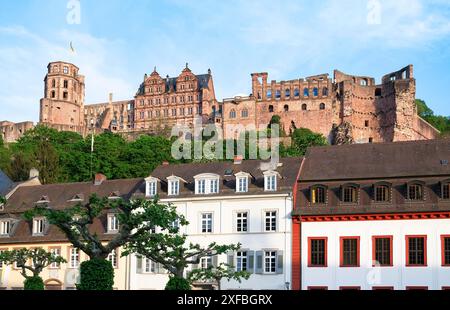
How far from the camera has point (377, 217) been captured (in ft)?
160

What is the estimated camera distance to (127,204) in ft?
107

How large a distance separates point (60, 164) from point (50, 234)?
34792 mm

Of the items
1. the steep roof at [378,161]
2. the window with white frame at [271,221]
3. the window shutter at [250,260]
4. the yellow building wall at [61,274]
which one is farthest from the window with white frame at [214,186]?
the yellow building wall at [61,274]

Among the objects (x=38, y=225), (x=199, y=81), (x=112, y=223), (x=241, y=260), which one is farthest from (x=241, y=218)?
(x=199, y=81)

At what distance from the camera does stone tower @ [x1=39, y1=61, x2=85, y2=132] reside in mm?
178375

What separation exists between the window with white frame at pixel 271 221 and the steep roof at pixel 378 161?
10.9 ft

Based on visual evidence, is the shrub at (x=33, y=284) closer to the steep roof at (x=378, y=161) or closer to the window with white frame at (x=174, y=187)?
the window with white frame at (x=174, y=187)

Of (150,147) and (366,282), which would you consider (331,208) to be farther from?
(150,147)

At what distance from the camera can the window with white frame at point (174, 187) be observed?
5519cm

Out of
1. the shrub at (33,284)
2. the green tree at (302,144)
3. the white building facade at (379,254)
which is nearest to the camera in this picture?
the shrub at (33,284)

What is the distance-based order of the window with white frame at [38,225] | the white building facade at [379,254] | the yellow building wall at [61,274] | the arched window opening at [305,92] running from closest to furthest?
the white building facade at [379,254], the yellow building wall at [61,274], the window with white frame at [38,225], the arched window opening at [305,92]

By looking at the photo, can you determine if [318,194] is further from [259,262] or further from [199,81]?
[199,81]

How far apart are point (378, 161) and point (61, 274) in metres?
25.1
